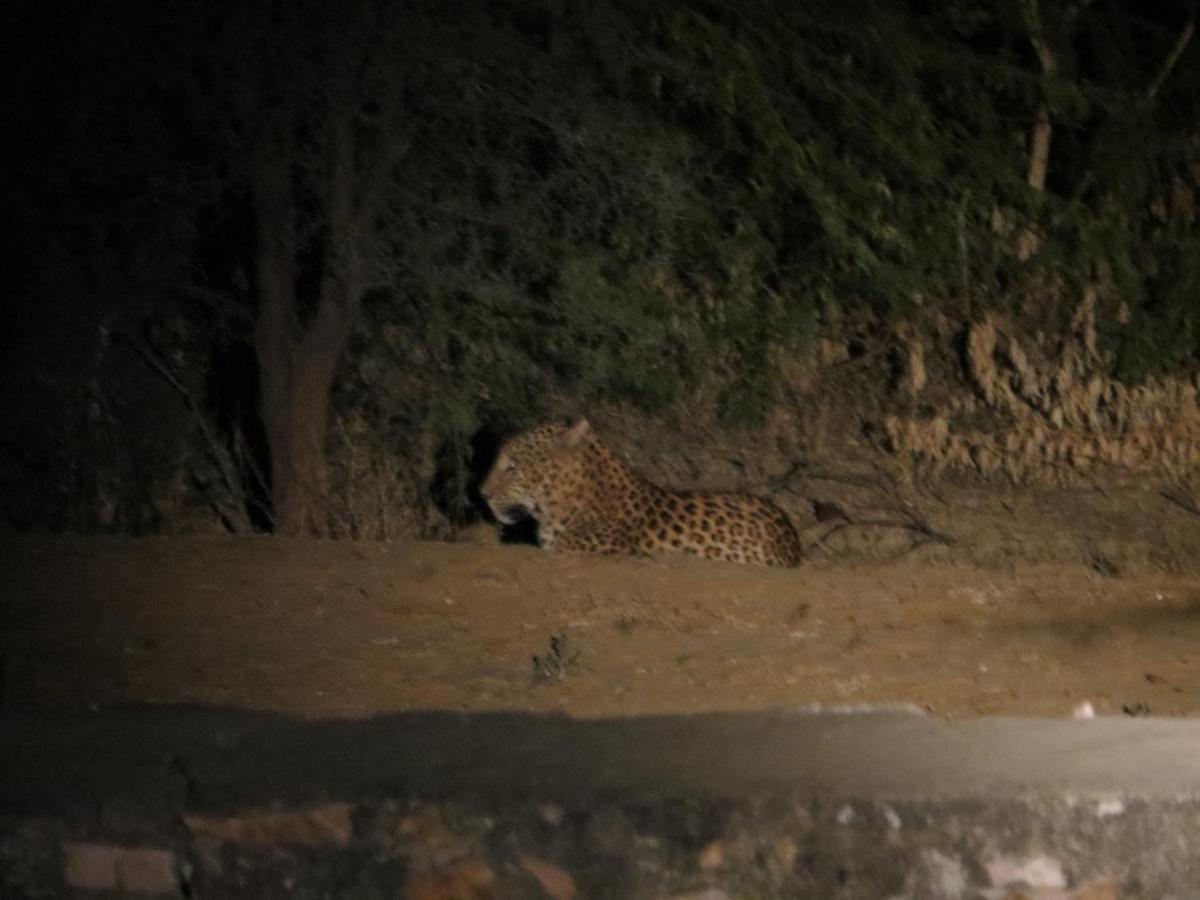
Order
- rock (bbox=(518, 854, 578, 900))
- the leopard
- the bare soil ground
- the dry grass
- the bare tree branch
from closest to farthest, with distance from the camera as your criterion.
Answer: rock (bbox=(518, 854, 578, 900))
the bare soil ground
the leopard
the bare tree branch
the dry grass

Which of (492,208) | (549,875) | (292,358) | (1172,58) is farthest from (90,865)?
(1172,58)

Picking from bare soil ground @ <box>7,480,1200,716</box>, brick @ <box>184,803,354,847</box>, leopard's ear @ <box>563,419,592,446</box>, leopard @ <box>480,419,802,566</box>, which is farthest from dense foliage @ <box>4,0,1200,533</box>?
brick @ <box>184,803,354,847</box>

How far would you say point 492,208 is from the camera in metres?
9.72

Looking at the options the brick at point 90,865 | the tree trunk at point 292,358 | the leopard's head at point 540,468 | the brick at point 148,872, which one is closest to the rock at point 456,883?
the brick at point 148,872

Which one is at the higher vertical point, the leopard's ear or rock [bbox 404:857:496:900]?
the leopard's ear

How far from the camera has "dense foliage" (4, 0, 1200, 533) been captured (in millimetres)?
9273

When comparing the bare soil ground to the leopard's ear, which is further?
the leopard's ear

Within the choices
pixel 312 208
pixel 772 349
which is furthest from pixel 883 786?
pixel 772 349

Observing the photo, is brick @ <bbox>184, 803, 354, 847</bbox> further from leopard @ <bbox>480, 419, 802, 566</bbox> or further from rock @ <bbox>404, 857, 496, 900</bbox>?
leopard @ <bbox>480, 419, 802, 566</bbox>

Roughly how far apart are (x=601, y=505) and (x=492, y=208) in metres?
1.85

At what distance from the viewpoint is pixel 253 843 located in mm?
4672

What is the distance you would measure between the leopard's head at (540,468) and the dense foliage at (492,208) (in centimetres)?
37

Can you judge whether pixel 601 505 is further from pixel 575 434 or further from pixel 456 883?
pixel 456 883

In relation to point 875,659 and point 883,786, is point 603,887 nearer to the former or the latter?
point 883,786
